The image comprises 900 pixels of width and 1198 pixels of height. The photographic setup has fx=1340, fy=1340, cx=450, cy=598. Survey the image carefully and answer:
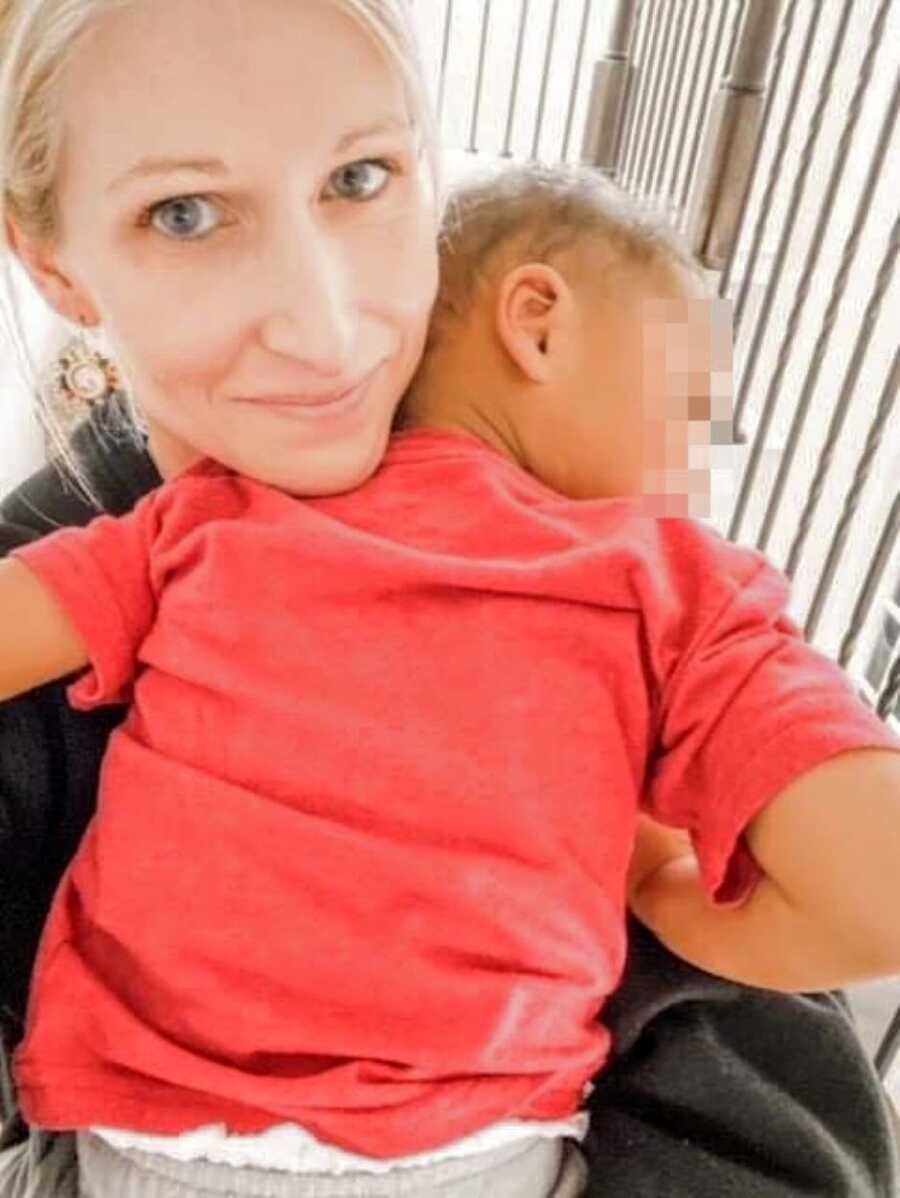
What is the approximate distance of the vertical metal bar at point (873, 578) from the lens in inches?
42.8

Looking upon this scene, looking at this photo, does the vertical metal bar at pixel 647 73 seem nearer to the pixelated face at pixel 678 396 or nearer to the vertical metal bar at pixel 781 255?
the vertical metal bar at pixel 781 255

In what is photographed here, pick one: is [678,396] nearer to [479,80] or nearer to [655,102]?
[655,102]

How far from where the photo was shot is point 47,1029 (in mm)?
557

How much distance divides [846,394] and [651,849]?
2.20ft

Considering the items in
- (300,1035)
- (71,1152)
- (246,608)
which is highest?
(246,608)

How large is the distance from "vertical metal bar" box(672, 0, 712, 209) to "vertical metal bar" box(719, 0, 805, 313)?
0.30 meters

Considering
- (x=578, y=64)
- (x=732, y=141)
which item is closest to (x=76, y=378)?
(x=732, y=141)

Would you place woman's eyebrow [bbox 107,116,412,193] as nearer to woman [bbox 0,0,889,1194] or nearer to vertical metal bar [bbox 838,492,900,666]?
woman [bbox 0,0,889,1194]

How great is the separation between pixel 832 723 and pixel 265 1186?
28 centimetres

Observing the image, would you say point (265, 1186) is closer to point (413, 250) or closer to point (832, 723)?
point (832, 723)

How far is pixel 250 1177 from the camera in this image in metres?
0.52

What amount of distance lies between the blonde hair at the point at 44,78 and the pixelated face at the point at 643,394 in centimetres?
12

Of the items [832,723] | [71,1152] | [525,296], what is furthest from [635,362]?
[71,1152]

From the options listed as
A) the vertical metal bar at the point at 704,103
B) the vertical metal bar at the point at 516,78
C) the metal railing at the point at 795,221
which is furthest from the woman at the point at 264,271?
the vertical metal bar at the point at 516,78
